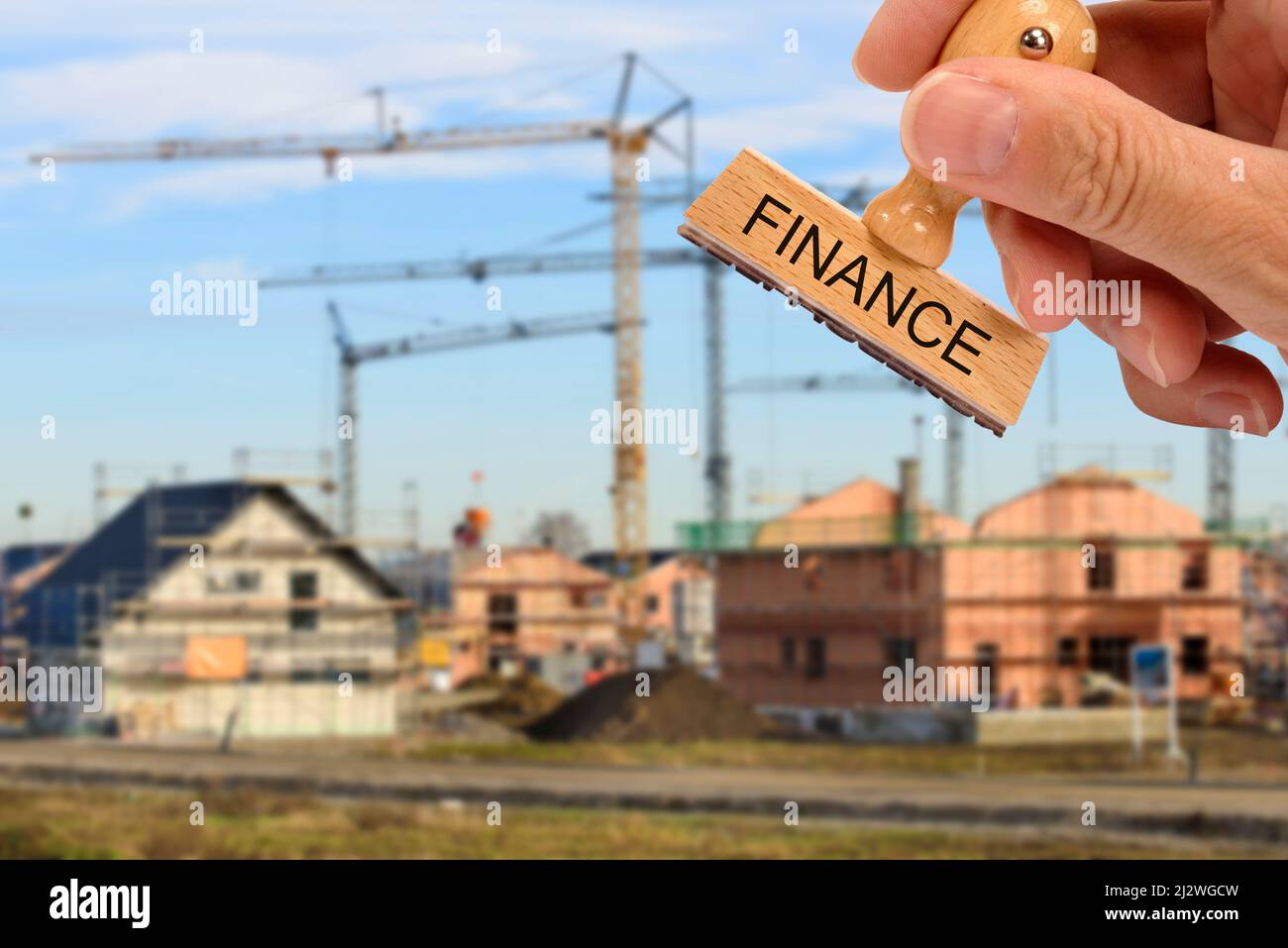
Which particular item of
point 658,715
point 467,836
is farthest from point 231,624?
point 467,836

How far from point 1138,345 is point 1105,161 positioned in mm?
702

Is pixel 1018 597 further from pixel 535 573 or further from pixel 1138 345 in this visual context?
pixel 1138 345

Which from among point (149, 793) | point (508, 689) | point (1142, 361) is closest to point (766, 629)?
point (508, 689)

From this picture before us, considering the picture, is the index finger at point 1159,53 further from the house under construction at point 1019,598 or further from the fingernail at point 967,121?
the house under construction at point 1019,598

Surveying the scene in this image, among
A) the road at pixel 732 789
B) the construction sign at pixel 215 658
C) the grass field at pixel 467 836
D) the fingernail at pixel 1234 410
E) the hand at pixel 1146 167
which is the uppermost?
the hand at pixel 1146 167

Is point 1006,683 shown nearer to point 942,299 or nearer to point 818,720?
point 818,720

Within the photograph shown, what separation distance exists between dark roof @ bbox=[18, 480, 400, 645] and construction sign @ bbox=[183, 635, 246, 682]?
122 inches

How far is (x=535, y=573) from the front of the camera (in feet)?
285

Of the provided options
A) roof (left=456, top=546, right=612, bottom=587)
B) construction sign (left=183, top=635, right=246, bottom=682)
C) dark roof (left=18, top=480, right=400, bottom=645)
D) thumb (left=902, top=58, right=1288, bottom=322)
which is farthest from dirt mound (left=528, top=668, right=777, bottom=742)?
thumb (left=902, top=58, right=1288, bottom=322)

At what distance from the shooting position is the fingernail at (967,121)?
2834mm

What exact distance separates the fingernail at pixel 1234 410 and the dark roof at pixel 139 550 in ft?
167

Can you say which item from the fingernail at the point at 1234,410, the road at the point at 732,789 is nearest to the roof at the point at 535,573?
the road at the point at 732,789

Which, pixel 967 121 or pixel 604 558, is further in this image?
pixel 604 558

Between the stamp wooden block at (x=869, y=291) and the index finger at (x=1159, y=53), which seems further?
the index finger at (x=1159, y=53)
